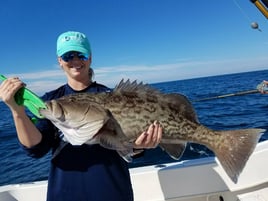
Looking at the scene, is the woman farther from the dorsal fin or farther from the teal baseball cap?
the dorsal fin

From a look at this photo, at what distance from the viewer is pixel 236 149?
2496 millimetres

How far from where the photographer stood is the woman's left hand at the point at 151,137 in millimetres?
2227

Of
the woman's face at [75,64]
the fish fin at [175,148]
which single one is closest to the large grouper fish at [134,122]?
the fish fin at [175,148]

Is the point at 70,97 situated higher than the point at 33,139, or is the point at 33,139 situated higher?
the point at 70,97

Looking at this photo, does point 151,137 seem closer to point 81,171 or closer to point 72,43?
point 81,171

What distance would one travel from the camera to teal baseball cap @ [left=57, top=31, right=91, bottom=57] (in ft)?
7.50

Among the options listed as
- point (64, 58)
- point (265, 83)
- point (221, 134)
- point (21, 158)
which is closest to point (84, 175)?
point (64, 58)

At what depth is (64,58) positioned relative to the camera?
7.71 feet

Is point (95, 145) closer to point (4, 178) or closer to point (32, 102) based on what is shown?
point (32, 102)

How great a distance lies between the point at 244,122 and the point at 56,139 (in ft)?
35.1

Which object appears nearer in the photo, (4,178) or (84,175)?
(84,175)

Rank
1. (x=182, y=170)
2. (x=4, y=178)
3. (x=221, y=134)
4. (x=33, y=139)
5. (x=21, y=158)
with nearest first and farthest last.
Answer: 1. (x=33, y=139)
2. (x=221, y=134)
3. (x=182, y=170)
4. (x=4, y=178)
5. (x=21, y=158)

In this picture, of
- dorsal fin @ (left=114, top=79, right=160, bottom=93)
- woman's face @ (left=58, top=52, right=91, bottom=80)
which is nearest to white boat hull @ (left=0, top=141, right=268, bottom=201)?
dorsal fin @ (left=114, top=79, right=160, bottom=93)

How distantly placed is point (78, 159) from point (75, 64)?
741 mm
